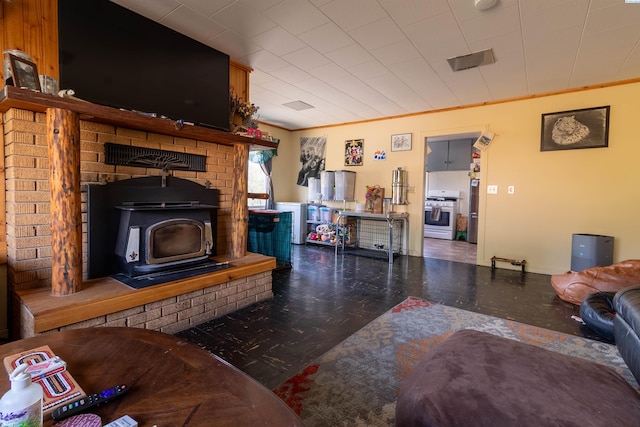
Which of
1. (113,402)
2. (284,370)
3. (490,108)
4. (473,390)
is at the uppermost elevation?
(490,108)

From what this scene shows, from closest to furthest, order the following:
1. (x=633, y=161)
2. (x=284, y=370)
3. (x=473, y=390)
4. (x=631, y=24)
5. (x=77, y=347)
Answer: (x=77, y=347), (x=473, y=390), (x=284, y=370), (x=631, y=24), (x=633, y=161)

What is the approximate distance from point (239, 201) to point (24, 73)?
71.8 inches

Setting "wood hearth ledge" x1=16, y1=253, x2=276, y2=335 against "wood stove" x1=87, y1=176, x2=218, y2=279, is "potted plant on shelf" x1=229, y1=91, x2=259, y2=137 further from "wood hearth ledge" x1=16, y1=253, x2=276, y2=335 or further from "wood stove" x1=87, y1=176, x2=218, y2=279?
"wood hearth ledge" x1=16, y1=253, x2=276, y2=335

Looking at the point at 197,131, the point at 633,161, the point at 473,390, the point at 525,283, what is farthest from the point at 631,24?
the point at 197,131

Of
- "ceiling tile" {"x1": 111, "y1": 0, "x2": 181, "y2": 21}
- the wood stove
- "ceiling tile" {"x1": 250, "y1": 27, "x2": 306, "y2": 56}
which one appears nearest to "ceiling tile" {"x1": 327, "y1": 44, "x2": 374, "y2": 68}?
"ceiling tile" {"x1": 250, "y1": 27, "x2": 306, "y2": 56}

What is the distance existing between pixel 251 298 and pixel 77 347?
2.03m

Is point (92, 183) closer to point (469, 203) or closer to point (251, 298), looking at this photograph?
point (251, 298)

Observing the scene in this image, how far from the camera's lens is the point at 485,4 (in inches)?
91.9

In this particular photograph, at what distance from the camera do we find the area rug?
5.08 ft

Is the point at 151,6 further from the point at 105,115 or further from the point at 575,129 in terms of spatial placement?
the point at 575,129

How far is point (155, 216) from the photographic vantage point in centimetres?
248

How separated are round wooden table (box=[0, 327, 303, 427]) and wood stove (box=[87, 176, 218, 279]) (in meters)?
1.39

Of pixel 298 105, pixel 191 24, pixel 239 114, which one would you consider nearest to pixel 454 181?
pixel 298 105

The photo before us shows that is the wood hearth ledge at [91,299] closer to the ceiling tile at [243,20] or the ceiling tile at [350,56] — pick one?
the ceiling tile at [243,20]
